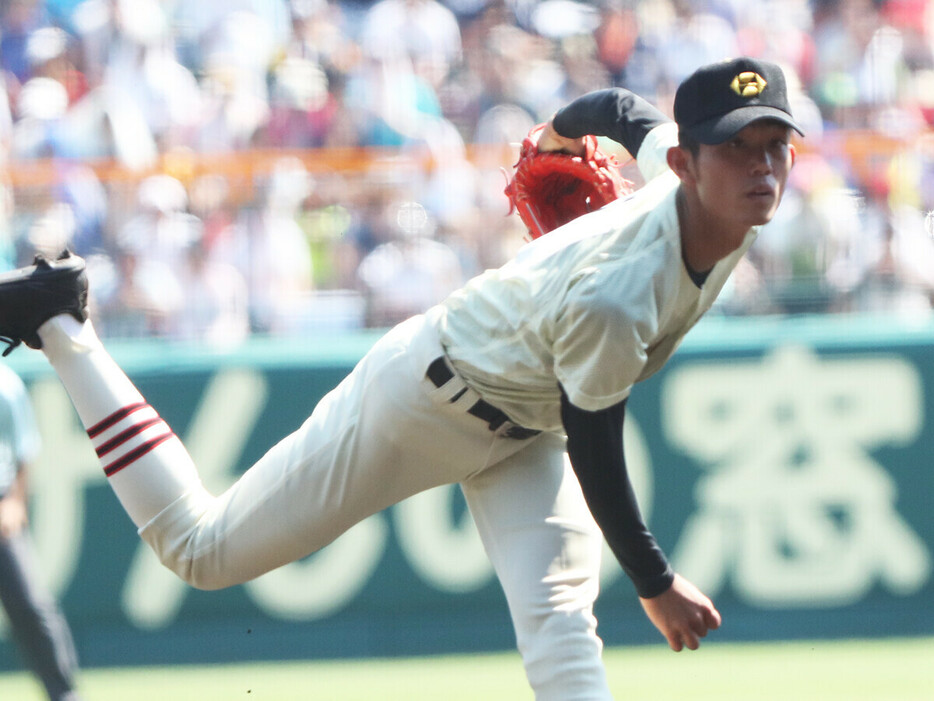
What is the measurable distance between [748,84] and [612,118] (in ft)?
2.27

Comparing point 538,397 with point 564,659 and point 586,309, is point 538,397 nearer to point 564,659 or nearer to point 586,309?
point 586,309

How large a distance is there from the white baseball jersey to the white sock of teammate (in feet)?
2.70

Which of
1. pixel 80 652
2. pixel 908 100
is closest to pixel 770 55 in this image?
pixel 908 100

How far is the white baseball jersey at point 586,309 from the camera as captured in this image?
279 cm

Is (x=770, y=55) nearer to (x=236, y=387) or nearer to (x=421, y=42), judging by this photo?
(x=421, y=42)

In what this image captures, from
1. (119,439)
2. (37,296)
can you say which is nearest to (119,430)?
(119,439)

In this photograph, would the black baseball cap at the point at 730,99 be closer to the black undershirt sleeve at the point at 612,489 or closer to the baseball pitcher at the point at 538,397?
Answer: the baseball pitcher at the point at 538,397

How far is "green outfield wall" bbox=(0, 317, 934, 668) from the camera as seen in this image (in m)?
6.11

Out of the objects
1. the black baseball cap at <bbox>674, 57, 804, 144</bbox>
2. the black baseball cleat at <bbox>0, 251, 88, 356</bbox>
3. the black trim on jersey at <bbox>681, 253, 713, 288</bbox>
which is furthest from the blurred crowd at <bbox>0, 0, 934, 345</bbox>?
the black baseball cap at <bbox>674, 57, 804, 144</bbox>

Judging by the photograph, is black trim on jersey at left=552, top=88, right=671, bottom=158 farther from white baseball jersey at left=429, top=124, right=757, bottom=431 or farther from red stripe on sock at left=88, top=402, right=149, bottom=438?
red stripe on sock at left=88, top=402, right=149, bottom=438

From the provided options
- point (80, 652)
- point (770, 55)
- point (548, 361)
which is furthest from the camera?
point (770, 55)

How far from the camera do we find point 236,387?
6246 millimetres

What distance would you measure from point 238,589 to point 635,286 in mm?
3804

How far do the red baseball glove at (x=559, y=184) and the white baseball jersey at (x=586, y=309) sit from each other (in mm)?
298
